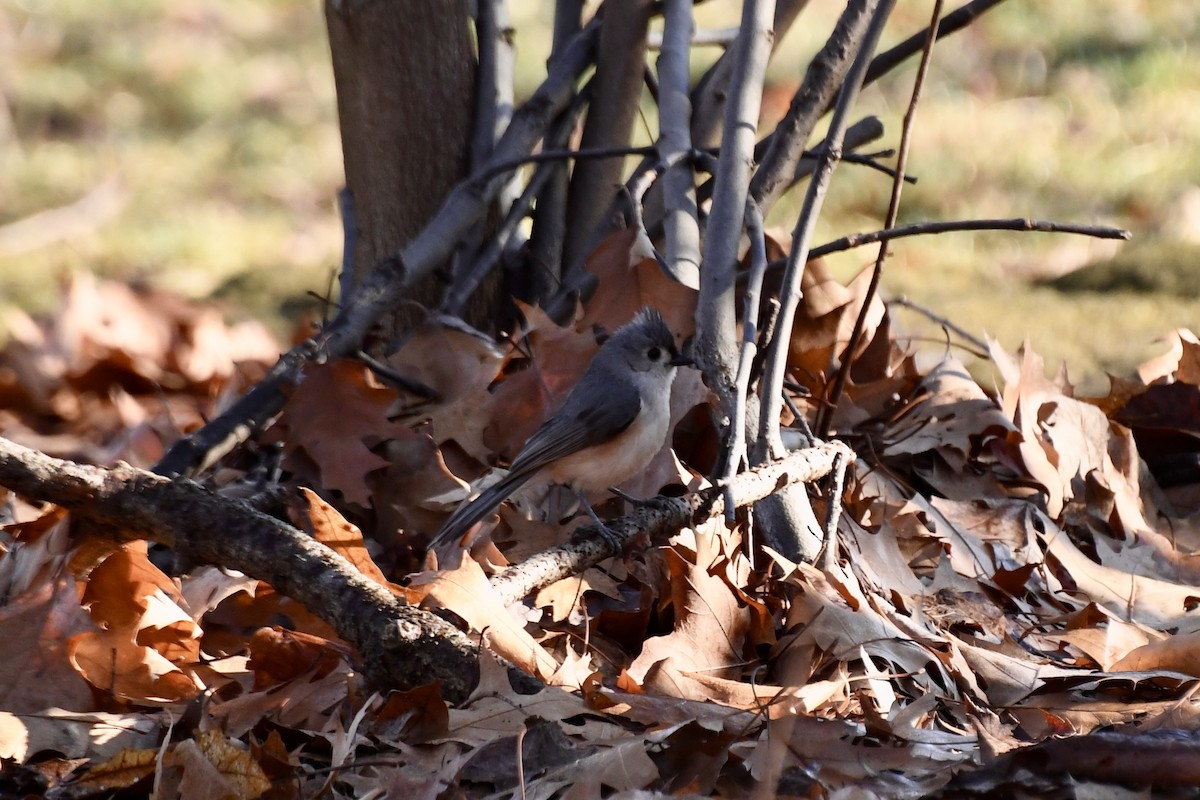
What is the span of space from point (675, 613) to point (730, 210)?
1021mm

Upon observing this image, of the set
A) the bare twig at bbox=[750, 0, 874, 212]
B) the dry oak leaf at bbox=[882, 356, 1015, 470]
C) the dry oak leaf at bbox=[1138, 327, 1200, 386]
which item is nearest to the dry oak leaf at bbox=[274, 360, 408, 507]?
the bare twig at bbox=[750, 0, 874, 212]

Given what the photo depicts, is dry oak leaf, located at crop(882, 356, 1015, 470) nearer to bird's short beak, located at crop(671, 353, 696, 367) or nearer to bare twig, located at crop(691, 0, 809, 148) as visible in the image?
bird's short beak, located at crop(671, 353, 696, 367)

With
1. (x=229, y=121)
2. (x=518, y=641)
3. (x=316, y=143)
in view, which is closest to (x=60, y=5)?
(x=229, y=121)

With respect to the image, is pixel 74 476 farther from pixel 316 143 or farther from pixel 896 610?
pixel 316 143

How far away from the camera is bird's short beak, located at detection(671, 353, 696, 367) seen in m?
3.48

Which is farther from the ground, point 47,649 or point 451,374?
point 451,374

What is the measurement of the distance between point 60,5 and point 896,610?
32.4 ft

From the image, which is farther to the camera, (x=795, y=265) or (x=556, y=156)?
(x=556, y=156)

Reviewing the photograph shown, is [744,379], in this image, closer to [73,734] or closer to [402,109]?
[73,734]

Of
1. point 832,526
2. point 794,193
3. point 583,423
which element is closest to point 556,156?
point 583,423

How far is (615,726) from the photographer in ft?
7.28

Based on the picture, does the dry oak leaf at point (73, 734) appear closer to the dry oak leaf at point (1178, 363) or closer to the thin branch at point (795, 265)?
the thin branch at point (795, 265)

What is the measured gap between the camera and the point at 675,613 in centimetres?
258

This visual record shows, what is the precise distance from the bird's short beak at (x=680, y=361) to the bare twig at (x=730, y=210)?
0.27 meters
